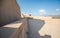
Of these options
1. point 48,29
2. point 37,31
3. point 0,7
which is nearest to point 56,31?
point 48,29

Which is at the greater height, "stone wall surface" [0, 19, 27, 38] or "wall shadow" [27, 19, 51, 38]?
"stone wall surface" [0, 19, 27, 38]

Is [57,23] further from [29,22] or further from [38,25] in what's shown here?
[29,22]

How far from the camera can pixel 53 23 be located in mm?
4219

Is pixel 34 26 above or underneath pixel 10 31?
underneath

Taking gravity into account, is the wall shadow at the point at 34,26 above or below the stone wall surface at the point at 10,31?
below

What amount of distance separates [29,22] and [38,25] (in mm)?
403

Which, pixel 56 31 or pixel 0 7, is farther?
pixel 56 31

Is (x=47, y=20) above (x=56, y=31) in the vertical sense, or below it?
above

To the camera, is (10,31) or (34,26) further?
(34,26)

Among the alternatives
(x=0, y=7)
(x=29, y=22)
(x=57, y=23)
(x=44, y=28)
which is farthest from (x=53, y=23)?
(x=0, y=7)

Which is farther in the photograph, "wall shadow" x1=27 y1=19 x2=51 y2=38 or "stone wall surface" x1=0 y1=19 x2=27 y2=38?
"wall shadow" x1=27 y1=19 x2=51 y2=38

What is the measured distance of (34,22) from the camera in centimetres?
435

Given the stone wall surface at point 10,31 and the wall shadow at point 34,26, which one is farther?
the wall shadow at point 34,26

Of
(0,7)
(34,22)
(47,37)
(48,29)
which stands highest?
(0,7)
